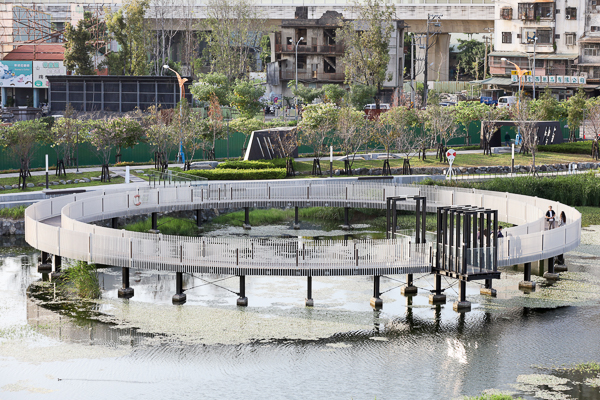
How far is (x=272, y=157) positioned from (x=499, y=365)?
3844cm

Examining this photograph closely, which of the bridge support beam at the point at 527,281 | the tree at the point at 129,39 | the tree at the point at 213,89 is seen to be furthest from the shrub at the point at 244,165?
the tree at the point at 129,39

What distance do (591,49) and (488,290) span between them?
90856 mm

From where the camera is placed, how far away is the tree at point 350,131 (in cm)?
6625

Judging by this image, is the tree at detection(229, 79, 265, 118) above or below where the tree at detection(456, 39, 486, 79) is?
below

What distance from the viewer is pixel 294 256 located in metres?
32.7

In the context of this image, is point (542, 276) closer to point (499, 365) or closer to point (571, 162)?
point (499, 365)

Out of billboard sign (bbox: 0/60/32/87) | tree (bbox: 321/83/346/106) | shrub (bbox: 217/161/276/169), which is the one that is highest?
billboard sign (bbox: 0/60/32/87)

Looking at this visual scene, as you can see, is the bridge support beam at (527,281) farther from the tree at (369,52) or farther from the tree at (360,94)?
the tree at (369,52)

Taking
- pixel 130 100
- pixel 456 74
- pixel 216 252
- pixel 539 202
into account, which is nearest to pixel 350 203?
pixel 539 202

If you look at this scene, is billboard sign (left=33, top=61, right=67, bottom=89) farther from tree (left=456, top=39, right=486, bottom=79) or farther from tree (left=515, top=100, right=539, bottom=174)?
tree (left=456, top=39, right=486, bottom=79)

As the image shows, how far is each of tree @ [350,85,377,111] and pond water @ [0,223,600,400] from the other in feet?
193

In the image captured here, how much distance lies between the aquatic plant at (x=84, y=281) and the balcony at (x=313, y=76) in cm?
8102

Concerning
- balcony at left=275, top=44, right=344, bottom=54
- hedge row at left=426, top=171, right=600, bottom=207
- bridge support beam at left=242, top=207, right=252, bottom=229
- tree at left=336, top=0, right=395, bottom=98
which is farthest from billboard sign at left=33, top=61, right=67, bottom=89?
hedge row at left=426, top=171, right=600, bottom=207

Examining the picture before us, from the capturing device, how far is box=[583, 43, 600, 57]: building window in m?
118
